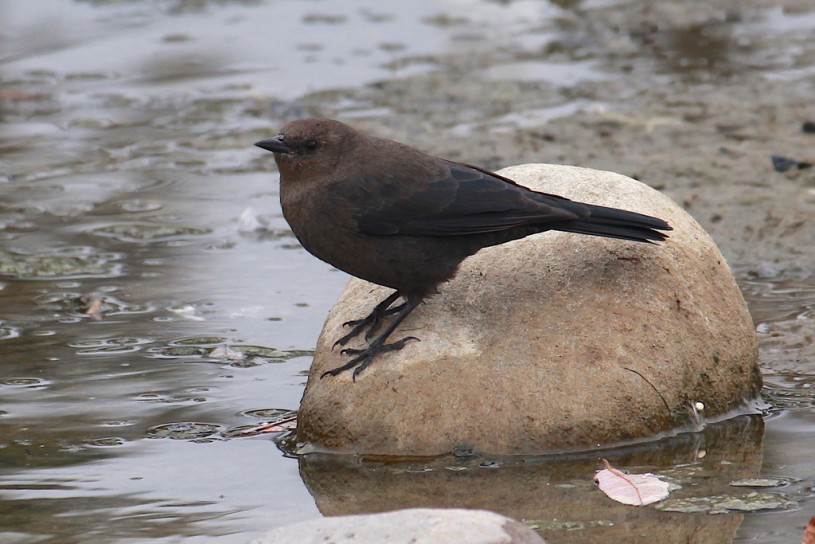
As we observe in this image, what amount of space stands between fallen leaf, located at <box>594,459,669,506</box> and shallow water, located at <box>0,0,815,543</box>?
10 centimetres

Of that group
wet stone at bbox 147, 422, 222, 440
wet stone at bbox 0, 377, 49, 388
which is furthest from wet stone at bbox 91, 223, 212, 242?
wet stone at bbox 147, 422, 222, 440

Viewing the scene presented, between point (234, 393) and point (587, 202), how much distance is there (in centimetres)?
183

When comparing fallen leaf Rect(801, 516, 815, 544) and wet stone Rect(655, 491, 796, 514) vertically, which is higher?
fallen leaf Rect(801, 516, 815, 544)

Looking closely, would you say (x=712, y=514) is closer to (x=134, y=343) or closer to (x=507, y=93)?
(x=134, y=343)

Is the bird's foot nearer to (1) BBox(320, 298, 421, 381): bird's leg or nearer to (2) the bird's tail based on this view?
(1) BBox(320, 298, 421, 381): bird's leg

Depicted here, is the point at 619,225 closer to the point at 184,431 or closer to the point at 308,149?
the point at 308,149

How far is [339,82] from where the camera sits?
39.1ft

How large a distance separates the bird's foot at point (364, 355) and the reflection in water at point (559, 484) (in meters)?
0.35

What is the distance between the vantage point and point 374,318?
5629mm

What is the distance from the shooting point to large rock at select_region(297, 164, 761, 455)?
202 inches

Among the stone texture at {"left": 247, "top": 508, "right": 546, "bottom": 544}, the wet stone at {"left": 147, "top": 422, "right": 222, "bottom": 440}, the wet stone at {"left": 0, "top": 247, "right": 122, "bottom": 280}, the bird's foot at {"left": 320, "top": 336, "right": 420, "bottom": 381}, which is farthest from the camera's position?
the wet stone at {"left": 0, "top": 247, "right": 122, "bottom": 280}

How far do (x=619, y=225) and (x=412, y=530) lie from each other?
1.98 metres

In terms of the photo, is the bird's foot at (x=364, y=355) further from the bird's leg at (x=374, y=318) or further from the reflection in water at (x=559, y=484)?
the reflection in water at (x=559, y=484)

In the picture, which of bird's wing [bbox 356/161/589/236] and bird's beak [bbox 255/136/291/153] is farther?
bird's beak [bbox 255/136/291/153]
